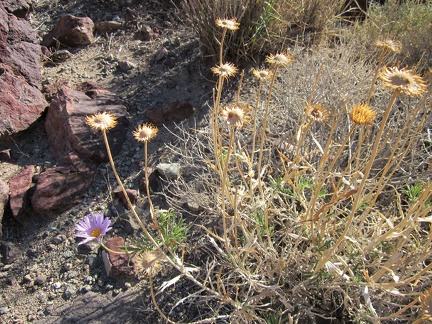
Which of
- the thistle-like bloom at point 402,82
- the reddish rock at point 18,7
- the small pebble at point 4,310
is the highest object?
the thistle-like bloom at point 402,82

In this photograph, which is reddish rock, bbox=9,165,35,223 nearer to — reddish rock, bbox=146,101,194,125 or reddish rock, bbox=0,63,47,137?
reddish rock, bbox=0,63,47,137

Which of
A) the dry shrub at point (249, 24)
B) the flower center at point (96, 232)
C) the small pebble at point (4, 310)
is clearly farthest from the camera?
the dry shrub at point (249, 24)

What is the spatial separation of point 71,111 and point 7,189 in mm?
679

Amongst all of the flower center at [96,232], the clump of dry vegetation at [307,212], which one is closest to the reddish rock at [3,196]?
the flower center at [96,232]

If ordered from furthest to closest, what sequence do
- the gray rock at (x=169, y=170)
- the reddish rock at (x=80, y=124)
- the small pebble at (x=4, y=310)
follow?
1. the reddish rock at (x=80, y=124)
2. the gray rock at (x=169, y=170)
3. the small pebble at (x=4, y=310)

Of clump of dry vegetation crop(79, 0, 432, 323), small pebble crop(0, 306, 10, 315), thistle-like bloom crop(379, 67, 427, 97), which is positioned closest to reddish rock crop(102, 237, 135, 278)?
clump of dry vegetation crop(79, 0, 432, 323)

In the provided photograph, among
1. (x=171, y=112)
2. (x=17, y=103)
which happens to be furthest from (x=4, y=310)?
(x=171, y=112)

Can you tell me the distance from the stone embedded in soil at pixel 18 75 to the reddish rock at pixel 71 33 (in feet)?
0.97

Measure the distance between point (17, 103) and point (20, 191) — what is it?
71cm

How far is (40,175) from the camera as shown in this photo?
2.93 meters

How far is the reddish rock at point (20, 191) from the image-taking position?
2791 millimetres

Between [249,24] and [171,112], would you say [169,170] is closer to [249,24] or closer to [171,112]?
[171,112]

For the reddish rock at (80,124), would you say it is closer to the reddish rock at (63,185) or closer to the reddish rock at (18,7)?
the reddish rock at (63,185)

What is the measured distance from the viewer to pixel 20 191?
112 inches
